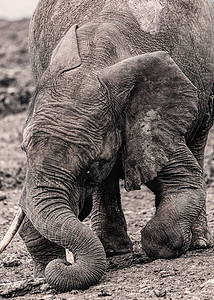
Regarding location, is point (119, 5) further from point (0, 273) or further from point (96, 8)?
point (0, 273)

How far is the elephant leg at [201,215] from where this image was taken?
7125mm

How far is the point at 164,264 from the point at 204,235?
3.40 feet

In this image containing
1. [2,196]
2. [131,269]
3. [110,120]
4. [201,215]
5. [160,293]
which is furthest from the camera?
[2,196]

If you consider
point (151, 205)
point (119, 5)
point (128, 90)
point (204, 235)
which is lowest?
point (151, 205)

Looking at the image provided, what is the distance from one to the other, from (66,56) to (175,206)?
121 centimetres

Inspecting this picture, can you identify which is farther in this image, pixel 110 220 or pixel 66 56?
pixel 110 220

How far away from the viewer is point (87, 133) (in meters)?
5.74

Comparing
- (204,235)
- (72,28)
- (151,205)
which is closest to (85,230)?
(72,28)

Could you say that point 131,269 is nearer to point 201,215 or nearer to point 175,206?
point 175,206

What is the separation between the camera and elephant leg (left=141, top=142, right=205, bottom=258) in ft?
20.8

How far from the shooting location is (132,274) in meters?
6.08

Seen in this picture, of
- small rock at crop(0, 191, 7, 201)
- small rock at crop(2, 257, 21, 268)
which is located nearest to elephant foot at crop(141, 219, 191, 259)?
small rock at crop(2, 257, 21, 268)

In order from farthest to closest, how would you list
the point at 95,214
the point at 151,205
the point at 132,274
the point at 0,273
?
the point at 151,205 → the point at 95,214 → the point at 0,273 → the point at 132,274

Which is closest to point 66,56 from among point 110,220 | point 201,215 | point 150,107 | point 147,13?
point 150,107
